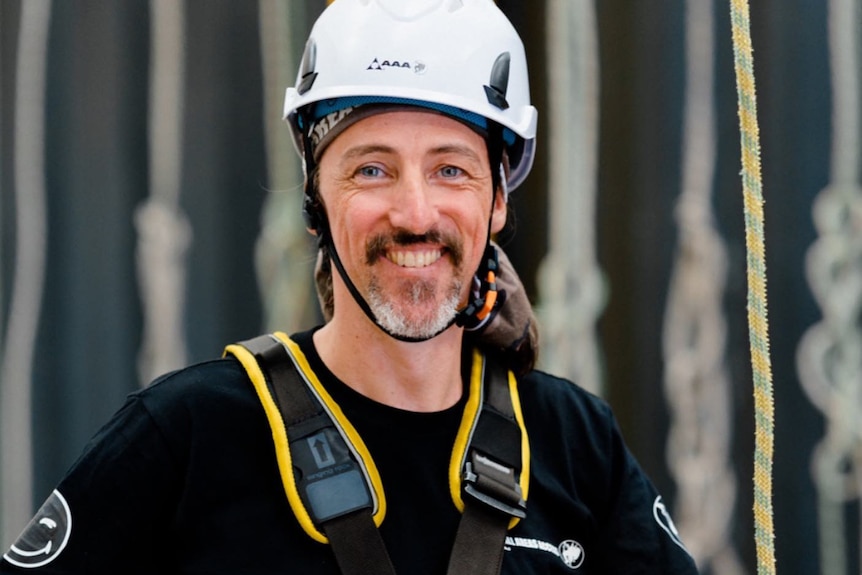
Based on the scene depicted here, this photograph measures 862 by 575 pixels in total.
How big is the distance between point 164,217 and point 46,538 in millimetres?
1870

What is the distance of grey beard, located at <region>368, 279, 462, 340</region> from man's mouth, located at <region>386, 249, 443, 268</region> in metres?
0.04

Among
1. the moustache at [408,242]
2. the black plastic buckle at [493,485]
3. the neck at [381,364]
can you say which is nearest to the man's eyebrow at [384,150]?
the moustache at [408,242]

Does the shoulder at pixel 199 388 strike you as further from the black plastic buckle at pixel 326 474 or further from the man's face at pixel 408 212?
the man's face at pixel 408 212

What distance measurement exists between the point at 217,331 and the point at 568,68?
4.53 ft

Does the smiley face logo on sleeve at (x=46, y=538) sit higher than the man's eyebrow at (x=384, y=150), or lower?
lower

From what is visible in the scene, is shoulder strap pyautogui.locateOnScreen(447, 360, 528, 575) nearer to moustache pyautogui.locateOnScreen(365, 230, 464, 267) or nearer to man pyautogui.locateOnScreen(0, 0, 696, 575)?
man pyautogui.locateOnScreen(0, 0, 696, 575)

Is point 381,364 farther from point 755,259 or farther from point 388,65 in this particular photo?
point 755,259

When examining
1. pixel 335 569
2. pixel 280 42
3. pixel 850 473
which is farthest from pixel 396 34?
pixel 850 473

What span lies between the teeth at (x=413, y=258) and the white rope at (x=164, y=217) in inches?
67.8

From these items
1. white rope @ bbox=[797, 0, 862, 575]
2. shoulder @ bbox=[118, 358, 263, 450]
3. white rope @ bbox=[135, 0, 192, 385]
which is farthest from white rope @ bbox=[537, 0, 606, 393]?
shoulder @ bbox=[118, 358, 263, 450]

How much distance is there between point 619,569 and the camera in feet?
7.98

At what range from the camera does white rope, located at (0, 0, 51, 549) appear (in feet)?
12.4

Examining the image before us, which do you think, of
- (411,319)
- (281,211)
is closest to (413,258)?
(411,319)

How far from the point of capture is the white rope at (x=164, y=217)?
3826mm
